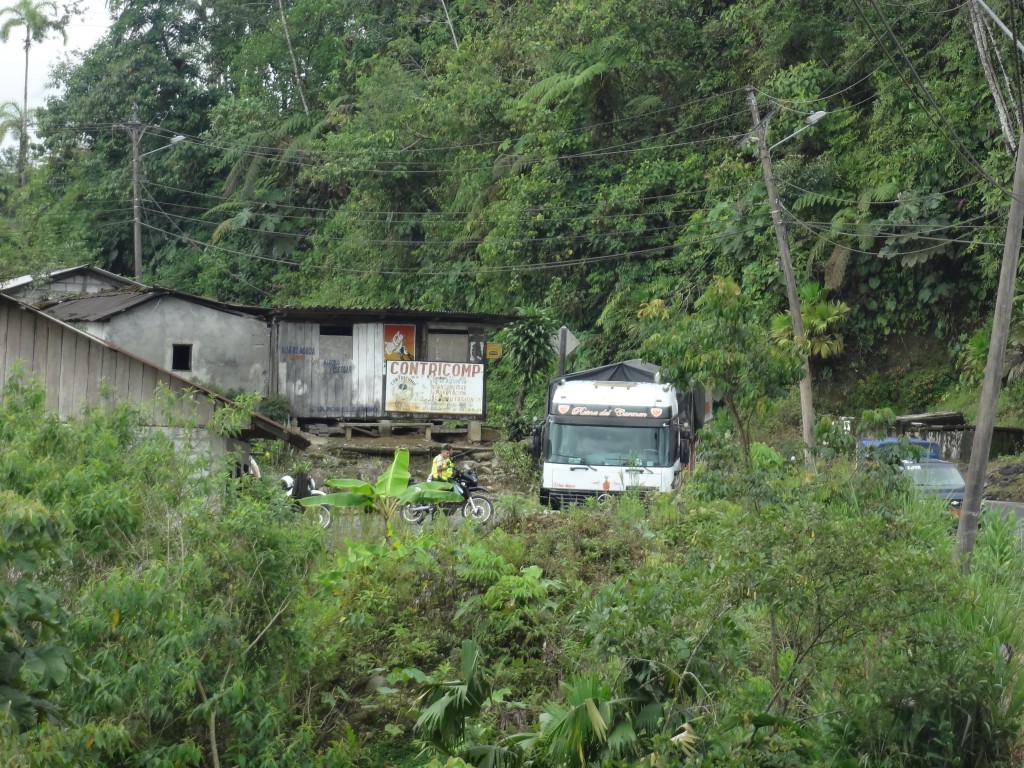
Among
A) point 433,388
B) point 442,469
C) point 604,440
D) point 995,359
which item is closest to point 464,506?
point 442,469

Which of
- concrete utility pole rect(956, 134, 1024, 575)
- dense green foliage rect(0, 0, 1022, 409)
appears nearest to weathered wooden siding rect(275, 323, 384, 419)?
dense green foliage rect(0, 0, 1022, 409)

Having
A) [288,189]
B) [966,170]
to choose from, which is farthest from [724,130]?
[288,189]

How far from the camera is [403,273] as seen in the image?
1737 inches

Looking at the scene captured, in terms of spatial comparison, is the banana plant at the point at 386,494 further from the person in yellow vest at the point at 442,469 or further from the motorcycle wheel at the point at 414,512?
the motorcycle wheel at the point at 414,512

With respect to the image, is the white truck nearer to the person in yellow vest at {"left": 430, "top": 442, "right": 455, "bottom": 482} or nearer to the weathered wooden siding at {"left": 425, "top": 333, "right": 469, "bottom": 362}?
the person in yellow vest at {"left": 430, "top": 442, "right": 455, "bottom": 482}

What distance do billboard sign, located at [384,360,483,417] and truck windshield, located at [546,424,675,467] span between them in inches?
296

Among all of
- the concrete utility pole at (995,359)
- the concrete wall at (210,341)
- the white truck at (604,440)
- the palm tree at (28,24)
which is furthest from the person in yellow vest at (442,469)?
the palm tree at (28,24)

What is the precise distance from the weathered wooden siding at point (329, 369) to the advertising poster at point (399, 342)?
5.8 inches

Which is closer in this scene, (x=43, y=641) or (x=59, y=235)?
(x=43, y=641)

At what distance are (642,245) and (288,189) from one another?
19.2 metres

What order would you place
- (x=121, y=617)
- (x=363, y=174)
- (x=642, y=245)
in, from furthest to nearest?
1. (x=363, y=174)
2. (x=642, y=245)
3. (x=121, y=617)

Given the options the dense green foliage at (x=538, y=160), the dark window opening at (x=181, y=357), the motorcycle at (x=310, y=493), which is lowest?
the motorcycle at (x=310, y=493)

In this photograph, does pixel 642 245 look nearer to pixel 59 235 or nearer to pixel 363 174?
pixel 363 174

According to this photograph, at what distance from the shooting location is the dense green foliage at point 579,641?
8.40m
